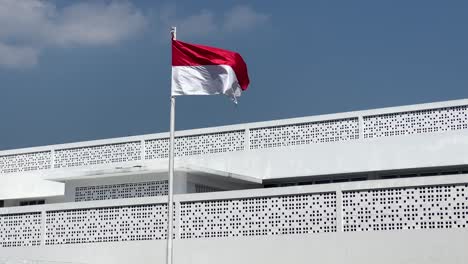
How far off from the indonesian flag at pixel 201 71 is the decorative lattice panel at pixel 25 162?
12.9m

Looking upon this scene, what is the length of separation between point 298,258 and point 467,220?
11.4 ft

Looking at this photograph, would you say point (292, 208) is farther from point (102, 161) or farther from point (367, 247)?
point (102, 161)

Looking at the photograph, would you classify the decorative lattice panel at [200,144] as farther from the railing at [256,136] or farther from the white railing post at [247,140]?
the white railing post at [247,140]

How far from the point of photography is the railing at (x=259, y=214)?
55.8 ft

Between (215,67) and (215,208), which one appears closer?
(215,67)

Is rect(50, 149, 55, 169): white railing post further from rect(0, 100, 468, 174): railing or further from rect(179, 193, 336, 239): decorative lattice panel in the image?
rect(179, 193, 336, 239): decorative lattice panel

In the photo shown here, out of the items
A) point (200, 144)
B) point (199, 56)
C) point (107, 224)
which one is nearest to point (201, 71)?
point (199, 56)

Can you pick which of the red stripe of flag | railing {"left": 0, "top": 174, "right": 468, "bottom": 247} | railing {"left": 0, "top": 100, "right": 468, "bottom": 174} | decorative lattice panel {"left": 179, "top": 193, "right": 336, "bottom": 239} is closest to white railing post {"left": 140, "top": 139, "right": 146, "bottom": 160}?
railing {"left": 0, "top": 100, "right": 468, "bottom": 174}

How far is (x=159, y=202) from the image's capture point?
19469mm

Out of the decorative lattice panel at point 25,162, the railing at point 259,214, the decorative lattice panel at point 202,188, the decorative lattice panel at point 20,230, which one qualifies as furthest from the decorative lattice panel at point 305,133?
the decorative lattice panel at point 25,162

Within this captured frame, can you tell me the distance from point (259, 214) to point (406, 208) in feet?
10.4

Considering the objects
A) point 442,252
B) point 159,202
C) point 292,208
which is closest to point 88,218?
point 159,202

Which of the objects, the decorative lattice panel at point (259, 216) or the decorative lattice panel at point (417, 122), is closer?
the decorative lattice panel at point (259, 216)

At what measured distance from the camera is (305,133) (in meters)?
23.6
